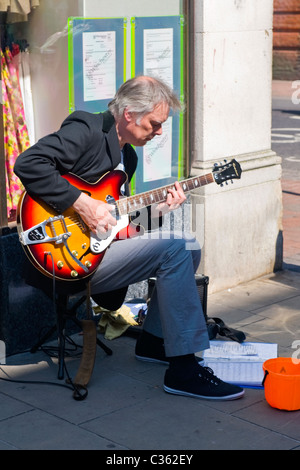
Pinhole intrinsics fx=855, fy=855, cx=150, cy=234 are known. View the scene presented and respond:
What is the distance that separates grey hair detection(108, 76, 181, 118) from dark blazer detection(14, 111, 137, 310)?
0.11m

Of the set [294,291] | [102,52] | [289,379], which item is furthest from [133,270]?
[294,291]

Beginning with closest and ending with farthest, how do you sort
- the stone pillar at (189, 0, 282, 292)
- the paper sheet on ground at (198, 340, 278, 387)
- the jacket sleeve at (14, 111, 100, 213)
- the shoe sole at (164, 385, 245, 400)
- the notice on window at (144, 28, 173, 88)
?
the jacket sleeve at (14, 111, 100, 213) < the shoe sole at (164, 385, 245, 400) < the paper sheet on ground at (198, 340, 278, 387) < the notice on window at (144, 28, 173, 88) < the stone pillar at (189, 0, 282, 292)

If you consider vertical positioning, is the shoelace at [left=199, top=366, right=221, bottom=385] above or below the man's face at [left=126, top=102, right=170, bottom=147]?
below

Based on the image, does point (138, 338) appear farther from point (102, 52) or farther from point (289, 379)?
point (102, 52)

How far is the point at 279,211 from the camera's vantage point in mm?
6258

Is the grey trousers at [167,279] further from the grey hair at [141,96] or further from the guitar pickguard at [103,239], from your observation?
the grey hair at [141,96]

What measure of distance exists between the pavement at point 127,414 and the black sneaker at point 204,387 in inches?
1.3

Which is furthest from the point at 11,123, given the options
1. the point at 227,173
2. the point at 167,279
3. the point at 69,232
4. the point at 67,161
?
the point at 167,279

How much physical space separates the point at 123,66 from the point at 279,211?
5.64 ft

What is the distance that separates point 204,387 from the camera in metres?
4.12

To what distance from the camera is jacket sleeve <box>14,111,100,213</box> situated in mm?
3916

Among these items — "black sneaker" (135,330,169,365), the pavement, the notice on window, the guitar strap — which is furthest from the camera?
the notice on window

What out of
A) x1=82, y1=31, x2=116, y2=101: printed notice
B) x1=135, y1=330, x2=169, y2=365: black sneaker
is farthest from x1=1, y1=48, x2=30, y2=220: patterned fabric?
x1=135, y1=330, x2=169, y2=365: black sneaker

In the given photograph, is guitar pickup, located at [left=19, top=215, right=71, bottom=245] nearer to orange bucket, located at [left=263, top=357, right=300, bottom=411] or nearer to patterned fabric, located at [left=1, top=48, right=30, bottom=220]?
patterned fabric, located at [left=1, top=48, right=30, bottom=220]
